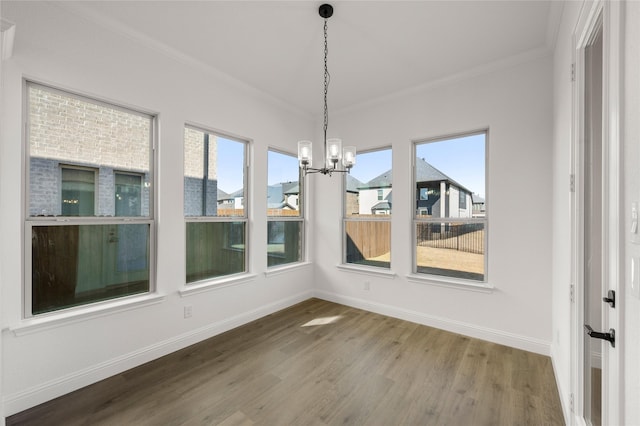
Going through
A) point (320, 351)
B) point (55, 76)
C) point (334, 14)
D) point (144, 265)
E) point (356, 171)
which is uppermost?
point (334, 14)

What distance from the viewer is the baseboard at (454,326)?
291 centimetres

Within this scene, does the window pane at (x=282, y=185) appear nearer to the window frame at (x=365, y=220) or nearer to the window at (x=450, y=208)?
the window frame at (x=365, y=220)

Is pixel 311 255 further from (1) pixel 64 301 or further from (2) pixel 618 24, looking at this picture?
(2) pixel 618 24

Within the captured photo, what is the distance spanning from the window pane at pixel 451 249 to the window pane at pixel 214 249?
2.37 meters

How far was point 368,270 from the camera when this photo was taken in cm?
410

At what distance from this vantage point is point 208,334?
10.6ft

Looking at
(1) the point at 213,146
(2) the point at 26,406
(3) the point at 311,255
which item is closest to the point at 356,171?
(3) the point at 311,255

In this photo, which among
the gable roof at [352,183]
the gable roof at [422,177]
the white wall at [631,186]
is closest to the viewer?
the white wall at [631,186]

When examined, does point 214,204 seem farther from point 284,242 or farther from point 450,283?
point 450,283

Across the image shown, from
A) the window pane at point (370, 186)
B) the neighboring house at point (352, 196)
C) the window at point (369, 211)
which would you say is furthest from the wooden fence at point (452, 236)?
the neighboring house at point (352, 196)

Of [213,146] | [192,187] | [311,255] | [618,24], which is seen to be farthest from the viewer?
[311,255]

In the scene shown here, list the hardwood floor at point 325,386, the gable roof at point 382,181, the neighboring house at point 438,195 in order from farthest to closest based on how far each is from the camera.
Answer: the gable roof at point 382,181 < the neighboring house at point 438,195 < the hardwood floor at point 325,386

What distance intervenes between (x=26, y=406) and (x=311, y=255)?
3389mm

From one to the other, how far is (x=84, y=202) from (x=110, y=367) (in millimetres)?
1444
